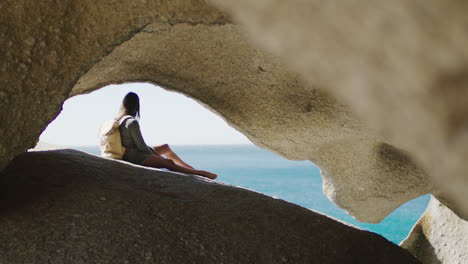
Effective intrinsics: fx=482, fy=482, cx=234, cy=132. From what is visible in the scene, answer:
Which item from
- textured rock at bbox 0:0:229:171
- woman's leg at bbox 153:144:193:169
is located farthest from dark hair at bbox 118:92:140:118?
textured rock at bbox 0:0:229:171

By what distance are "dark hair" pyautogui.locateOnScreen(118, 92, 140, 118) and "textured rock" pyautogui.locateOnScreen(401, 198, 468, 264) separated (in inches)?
91.3

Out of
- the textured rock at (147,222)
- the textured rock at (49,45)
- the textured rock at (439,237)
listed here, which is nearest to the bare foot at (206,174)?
the textured rock at (147,222)

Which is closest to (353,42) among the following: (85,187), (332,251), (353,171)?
(85,187)

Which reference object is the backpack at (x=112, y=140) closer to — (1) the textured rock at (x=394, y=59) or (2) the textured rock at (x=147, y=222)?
(2) the textured rock at (x=147, y=222)

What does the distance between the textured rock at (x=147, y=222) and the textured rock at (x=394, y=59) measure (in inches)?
55.2

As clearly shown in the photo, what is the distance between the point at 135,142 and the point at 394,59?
2596mm

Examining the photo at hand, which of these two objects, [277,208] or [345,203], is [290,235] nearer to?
[277,208]

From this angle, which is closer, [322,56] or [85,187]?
[322,56]

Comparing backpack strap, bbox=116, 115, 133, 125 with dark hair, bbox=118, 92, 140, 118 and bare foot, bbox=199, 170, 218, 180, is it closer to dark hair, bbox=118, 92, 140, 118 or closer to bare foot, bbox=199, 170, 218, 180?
dark hair, bbox=118, 92, 140, 118

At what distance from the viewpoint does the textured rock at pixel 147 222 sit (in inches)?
64.1

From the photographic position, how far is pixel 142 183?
225cm

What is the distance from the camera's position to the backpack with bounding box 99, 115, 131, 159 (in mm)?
2793

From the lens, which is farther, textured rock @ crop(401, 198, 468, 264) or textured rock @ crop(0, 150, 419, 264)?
textured rock @ crop(401, 198, 468, 264)

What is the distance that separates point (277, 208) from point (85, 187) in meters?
0.92
